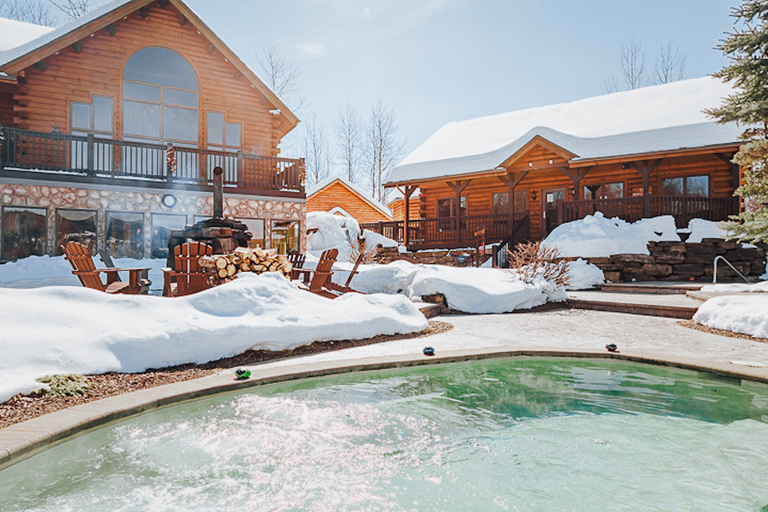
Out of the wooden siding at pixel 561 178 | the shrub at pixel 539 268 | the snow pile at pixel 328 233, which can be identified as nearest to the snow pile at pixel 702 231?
the wooden siding at pixel 561 178

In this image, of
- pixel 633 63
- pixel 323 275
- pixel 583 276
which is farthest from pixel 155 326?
pixel 633 63

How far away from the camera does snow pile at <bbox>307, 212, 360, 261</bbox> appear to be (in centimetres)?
2203

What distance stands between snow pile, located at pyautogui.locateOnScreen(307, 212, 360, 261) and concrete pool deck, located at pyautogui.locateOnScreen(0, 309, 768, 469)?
13625mm

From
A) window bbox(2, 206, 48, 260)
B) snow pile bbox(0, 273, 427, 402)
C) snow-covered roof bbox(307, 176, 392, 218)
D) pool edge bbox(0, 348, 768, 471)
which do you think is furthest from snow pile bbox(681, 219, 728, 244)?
snow-covered roof bbox(307, 176, 392, 218)

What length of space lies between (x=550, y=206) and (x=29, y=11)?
28.3m

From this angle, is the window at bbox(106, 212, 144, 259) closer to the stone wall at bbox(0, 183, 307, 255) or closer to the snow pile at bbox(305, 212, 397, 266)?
the stone wall at bbox(0, 183, 307, 255)

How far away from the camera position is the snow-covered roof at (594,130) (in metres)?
15.5

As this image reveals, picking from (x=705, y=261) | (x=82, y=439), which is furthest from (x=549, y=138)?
(x=82, y=439)

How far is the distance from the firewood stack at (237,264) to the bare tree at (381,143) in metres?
A: 29.4

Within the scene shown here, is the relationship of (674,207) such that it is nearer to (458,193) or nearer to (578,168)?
(578,168)

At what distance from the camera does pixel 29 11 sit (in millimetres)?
26359

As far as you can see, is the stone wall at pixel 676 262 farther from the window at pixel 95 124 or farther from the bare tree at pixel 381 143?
the bare tree at pixel 381 143

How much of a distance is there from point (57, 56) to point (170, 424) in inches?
602

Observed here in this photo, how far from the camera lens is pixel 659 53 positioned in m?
32.6
